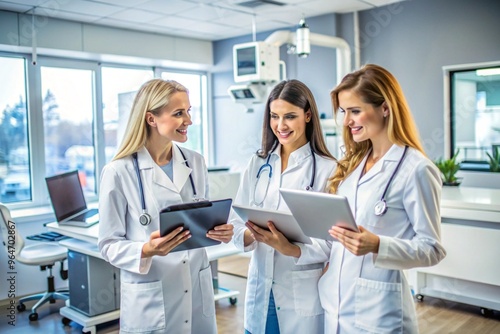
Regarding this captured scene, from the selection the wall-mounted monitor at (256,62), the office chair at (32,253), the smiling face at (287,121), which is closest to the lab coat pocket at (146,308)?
the smiling face at (287,121)

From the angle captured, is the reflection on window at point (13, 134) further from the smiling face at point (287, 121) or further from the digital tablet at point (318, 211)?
the digital tablet at point (318, 211)

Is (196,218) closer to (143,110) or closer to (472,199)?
(143,110)

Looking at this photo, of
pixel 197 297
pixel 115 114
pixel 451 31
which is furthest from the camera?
pixel 115 114

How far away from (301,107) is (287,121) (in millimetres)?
79

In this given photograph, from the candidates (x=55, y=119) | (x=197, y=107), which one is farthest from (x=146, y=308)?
(x=197, y=107)

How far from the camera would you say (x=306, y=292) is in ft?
5.54

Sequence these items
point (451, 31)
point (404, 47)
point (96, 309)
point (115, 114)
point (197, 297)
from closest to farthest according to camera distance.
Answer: point (197, 297)
point (96, 309)
point (451, 31)
point (404, 47)
point (115, 114)

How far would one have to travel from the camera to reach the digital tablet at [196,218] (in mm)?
1485

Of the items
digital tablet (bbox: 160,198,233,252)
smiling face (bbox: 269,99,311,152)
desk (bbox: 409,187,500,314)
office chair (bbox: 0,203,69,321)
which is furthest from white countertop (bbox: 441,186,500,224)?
office chair (bbox: 0,203,69,321)

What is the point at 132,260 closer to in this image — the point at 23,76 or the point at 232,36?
the point at 23,76

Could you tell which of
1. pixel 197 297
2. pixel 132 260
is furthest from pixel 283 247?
pixel 132 260

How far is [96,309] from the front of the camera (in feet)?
11.4

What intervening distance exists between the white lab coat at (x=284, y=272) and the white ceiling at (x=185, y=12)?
2.81 metres

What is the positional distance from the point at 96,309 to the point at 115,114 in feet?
8.90
